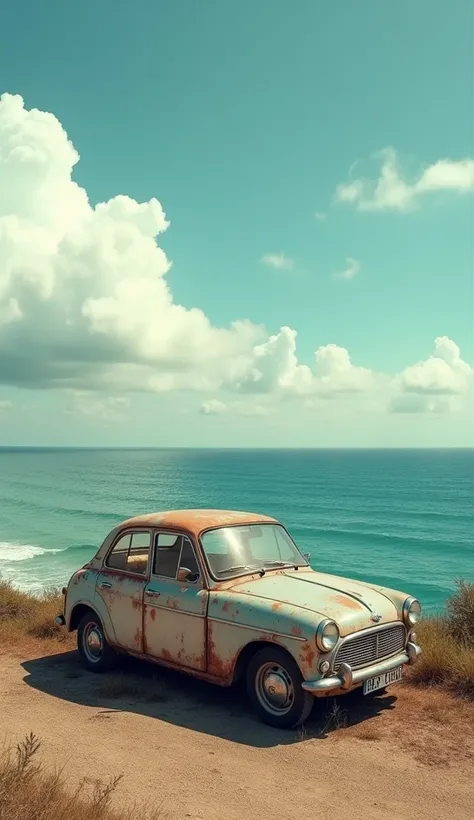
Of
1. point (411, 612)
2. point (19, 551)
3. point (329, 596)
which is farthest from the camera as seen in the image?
point (19, 551)

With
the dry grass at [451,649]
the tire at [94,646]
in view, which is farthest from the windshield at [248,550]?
the tire at [94,646]

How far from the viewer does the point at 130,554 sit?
7.74 metres

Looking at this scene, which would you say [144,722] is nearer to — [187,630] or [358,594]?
[187,630]

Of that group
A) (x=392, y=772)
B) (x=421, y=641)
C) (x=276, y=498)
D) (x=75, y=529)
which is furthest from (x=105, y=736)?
(x=276, y=498)

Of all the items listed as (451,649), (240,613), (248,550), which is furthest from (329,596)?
(451,649)

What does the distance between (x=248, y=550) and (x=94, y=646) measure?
255cm

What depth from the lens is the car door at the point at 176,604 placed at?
6.38 meters

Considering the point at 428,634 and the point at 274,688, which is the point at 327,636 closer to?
the point at 274,688

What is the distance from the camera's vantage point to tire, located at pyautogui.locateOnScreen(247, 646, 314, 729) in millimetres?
5617

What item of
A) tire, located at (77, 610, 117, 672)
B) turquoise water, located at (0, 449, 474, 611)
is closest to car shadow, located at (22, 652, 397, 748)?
tire, located at (77, 610, 117, 672)

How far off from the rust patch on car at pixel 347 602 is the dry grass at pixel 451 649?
5.64ft

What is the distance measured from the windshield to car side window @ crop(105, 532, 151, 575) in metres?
1.19

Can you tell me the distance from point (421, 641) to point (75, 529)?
45530mm

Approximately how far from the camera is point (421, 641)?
770 centimetres
